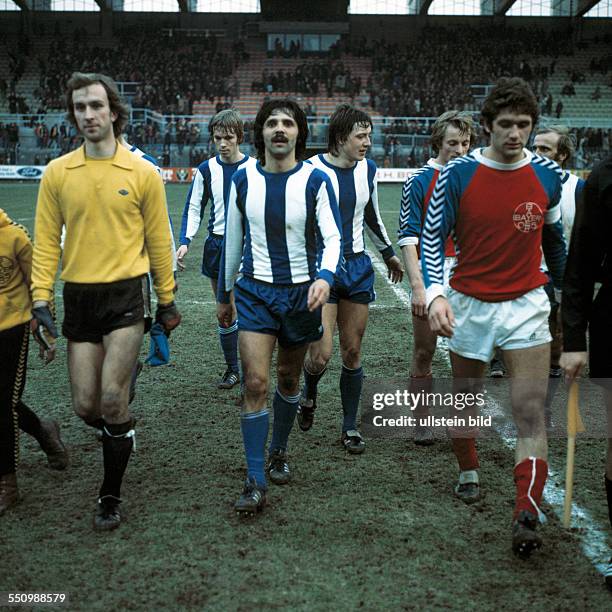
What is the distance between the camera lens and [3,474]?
3693 millimetres

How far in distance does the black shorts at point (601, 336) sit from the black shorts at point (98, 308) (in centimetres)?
201

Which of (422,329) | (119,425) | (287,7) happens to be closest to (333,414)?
(422,329)

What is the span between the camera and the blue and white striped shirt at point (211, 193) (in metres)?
5.76

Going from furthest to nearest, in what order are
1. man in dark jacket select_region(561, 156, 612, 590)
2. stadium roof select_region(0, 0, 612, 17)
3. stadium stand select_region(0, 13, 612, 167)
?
stadium roof select_region(0, 0, 612, 17)
stadium stand select_region(0, 13, 612, 167)
man in dark jacket select_region(561, 156, 612, 590)

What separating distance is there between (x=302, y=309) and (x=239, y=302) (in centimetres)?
32

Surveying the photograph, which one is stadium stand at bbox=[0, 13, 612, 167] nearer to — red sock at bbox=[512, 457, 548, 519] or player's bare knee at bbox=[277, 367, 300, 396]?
player's bare knee at bbox=[277, 367, 300, 396]

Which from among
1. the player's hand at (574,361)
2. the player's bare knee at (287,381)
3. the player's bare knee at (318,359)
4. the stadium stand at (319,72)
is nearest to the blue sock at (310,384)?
the player's bare knee at (318,359)

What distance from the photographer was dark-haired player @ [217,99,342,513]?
12.2 ft

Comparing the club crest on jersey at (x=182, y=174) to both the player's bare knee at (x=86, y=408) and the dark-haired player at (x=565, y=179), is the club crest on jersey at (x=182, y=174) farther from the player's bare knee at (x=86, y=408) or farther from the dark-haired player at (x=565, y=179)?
the player's bare knee at (x=86, y=408)

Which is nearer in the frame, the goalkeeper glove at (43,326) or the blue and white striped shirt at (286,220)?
the goalkeeper glove at (43,326)

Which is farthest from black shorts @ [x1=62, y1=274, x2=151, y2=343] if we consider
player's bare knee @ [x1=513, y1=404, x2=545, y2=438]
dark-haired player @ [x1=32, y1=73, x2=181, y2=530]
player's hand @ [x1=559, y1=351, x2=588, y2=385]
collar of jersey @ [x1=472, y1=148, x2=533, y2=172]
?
player's hand @ [x1=559, y1=351, x2=588, y2=385]

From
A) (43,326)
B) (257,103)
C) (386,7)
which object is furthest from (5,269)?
(386,7)

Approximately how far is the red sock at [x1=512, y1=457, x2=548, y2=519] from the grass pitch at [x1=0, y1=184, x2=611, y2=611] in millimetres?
233

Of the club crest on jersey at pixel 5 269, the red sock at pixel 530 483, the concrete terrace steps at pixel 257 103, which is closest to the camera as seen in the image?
the red sock at pixel 530 483
